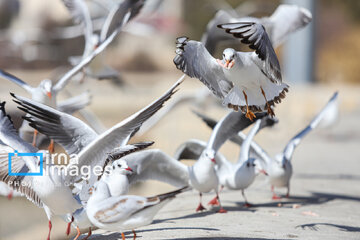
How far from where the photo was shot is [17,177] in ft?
16.3

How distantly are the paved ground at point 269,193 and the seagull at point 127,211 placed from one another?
2.31 feet

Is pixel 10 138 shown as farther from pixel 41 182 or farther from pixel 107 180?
pixel 107 180

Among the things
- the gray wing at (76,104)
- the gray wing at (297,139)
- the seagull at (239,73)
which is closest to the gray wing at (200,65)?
the seagull at (239,73)

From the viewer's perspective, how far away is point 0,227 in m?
12.5

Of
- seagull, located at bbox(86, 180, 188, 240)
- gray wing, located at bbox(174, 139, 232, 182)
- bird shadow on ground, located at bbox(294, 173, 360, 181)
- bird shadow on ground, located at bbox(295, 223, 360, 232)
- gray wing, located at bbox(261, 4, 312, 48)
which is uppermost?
gray wing, located at bbox(261, 4, 312, 48)

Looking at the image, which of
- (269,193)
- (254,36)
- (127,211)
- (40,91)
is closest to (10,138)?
(127,211)

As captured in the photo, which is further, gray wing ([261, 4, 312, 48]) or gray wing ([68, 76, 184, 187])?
gray wing ([261, 4, 312, 48])

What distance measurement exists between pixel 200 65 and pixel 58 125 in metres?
1.30

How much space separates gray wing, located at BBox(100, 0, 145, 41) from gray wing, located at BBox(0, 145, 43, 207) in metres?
3.32

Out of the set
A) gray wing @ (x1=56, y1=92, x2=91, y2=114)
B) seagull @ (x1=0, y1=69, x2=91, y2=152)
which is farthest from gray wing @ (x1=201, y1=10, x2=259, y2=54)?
seagull @ (x1=0, y1=69, x2=91, y2=152)

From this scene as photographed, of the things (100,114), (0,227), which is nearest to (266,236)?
(0,227)

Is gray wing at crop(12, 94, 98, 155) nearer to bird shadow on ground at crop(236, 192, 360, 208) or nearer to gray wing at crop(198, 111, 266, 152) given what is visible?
gray wing at crop(198, 111, 266, 152)

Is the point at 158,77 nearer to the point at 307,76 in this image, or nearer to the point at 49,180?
the point at 307,76

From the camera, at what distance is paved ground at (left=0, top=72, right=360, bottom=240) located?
546cm
